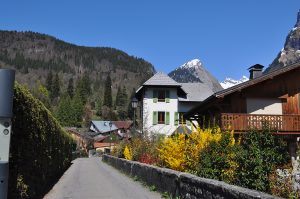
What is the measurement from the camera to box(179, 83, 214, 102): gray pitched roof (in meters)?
58.5

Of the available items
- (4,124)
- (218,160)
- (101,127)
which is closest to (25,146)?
(218,160)

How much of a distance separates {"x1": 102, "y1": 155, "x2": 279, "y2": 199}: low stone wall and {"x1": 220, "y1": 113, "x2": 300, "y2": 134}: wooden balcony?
10156 millimetres

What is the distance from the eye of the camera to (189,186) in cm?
1020

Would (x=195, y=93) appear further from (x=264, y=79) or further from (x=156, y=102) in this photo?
(x=264, y=79)

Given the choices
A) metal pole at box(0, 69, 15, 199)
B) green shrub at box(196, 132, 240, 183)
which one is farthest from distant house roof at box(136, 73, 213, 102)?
metal pole at box(0, 69, 15, 199)

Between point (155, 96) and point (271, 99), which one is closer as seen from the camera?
point (271, 99)

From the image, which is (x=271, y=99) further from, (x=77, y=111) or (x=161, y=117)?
(x=77, y=111)

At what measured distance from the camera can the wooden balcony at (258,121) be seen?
26.6 metres

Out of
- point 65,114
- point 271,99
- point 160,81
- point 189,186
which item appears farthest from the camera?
point 65,114

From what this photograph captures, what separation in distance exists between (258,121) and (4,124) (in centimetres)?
2492

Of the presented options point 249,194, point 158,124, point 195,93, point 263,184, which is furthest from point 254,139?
point 195,93

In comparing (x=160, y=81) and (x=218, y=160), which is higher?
(x=160, y=81)

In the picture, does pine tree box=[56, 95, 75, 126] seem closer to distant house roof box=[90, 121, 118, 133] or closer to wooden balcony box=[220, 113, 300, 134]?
distant house roof box=[90, 121, 118, 133]

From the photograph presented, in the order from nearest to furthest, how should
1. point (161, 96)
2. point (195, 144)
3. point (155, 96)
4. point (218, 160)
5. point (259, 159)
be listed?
point (259, 159)
point (218, 160)
point (195, 144)
point (155, 96)
point (161, 96)
